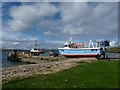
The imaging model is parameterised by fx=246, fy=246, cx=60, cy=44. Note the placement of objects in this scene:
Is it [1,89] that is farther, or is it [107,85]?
[107,85]

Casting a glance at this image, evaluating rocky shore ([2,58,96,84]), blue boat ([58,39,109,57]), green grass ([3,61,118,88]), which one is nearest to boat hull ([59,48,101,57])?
blue boat ([58,39,109,57])

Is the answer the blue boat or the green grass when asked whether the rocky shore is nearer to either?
the green grass

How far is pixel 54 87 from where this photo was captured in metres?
19.3

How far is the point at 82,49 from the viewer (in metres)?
101

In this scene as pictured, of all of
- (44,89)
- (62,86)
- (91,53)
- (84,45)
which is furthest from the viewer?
(84,45)

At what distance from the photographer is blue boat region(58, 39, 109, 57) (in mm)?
97250

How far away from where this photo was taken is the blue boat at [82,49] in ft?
319

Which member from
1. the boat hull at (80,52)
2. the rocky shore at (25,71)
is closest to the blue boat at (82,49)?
the boat hull at (80,52)

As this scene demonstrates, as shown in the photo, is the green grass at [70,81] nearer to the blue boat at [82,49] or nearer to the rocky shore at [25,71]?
the rocky shore at [25,71]

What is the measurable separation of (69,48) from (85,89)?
88078 millimetres

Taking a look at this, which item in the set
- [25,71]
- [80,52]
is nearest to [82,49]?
[80,52]

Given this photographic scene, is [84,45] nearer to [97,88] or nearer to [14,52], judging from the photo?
[14,52]

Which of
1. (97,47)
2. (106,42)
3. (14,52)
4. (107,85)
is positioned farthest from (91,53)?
(107,85)

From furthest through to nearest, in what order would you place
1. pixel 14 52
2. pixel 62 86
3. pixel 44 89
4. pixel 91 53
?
pixel 14 52
pixel 91 53
pixel 62 86
pixel 44 89
